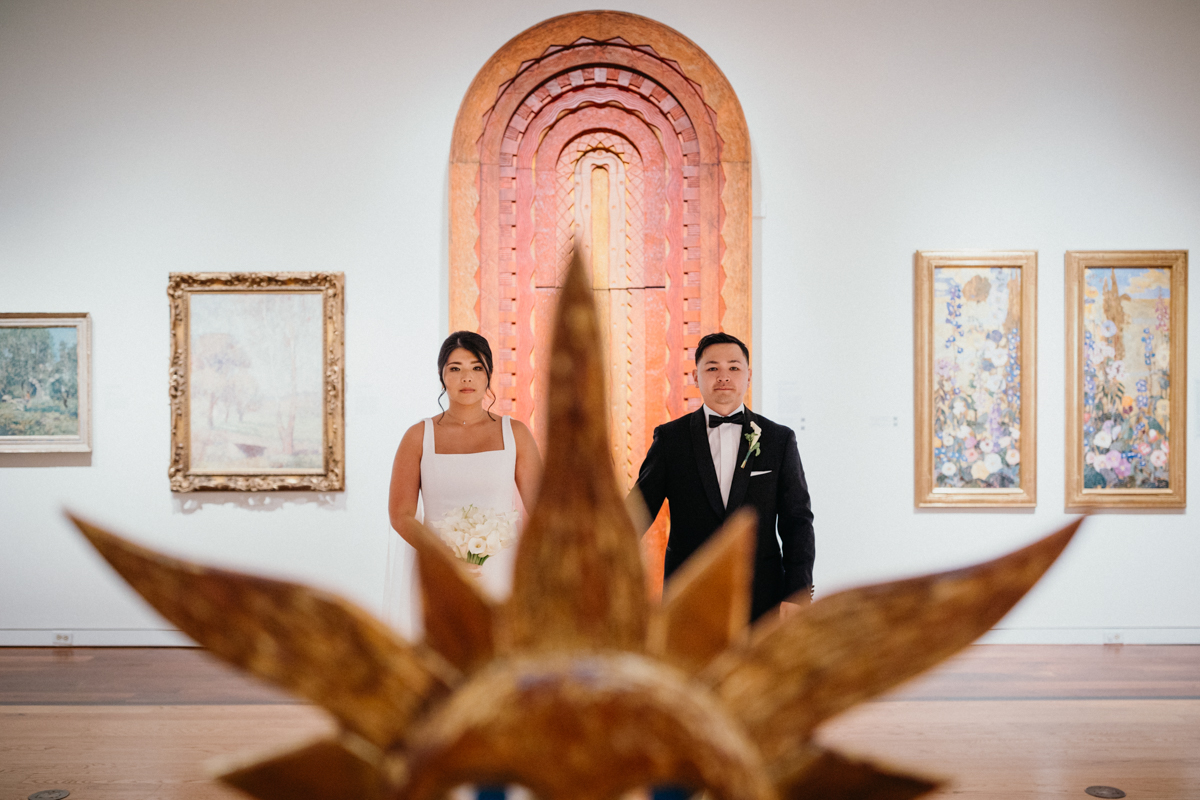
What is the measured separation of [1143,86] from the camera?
4.00 meters

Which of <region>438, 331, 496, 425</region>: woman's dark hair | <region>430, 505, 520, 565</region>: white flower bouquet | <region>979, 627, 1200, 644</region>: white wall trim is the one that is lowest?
<region>979, 627, 1200, 644</region>: white wall trim

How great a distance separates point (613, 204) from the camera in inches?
156

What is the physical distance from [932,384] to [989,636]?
4.92 ft

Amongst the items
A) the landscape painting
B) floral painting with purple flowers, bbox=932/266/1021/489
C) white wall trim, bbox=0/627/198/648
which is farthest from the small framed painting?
floral painting with purple flowers, bbox=932/266/1021/489

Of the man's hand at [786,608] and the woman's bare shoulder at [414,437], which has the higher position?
the woman's bare shoulder at [414,437]

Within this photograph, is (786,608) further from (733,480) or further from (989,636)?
(989,636)

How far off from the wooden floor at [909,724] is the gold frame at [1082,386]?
0.83 m

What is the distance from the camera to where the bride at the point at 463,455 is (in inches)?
95.6

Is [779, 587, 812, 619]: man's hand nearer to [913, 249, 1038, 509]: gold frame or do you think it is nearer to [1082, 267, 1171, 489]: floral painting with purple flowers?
[913, 249, 1038, 509]: gold frame

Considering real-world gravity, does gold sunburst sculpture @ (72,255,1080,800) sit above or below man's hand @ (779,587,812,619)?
above

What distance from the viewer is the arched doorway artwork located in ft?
12.7

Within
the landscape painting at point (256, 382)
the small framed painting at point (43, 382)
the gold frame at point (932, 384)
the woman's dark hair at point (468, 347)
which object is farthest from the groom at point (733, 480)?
the small framed painting at point (43, 382)

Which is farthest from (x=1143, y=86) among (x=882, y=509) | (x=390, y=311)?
(x=390, y=311)

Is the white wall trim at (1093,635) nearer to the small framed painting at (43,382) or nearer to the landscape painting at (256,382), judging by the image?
the landscape painting at (256,382)
